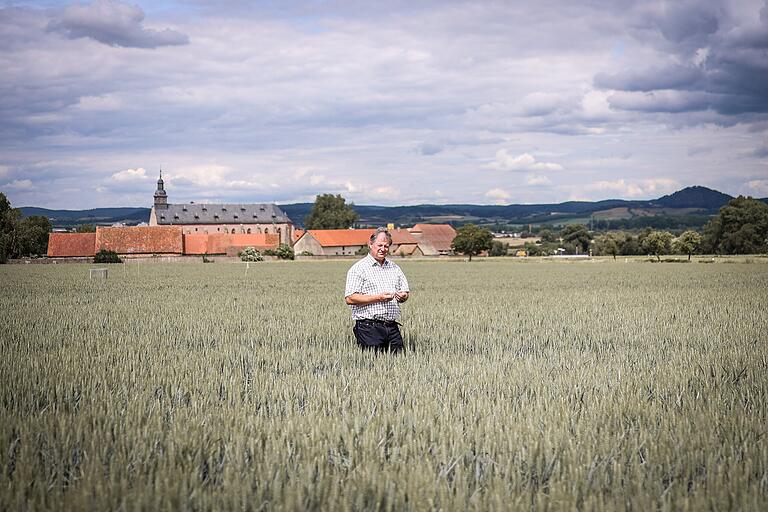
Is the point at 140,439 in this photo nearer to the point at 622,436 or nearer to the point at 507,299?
the point at 622,436

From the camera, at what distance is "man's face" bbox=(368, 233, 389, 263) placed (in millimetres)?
10367

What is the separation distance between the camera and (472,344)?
13.1 m

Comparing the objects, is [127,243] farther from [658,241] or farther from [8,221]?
[658,241]

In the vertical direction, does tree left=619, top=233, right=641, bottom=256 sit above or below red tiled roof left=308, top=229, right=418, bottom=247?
below

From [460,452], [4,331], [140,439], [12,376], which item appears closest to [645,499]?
[460,452]

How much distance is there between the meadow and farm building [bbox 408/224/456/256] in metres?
132

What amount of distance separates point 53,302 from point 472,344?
14.8 m

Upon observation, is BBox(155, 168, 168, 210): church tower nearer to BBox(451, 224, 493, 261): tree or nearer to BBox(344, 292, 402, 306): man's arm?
BBox(451, 224, 493, 261): tree

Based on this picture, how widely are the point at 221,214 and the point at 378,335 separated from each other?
6702 inches

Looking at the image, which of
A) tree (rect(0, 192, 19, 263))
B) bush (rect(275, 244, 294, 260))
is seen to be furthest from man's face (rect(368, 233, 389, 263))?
bush (rect(275, 244, 294, 260))

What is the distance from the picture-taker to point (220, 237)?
112875mm

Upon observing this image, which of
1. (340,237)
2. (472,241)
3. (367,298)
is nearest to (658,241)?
(472,241)

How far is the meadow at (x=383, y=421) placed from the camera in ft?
16.4

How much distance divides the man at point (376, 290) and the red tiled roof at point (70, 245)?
91959 mm
